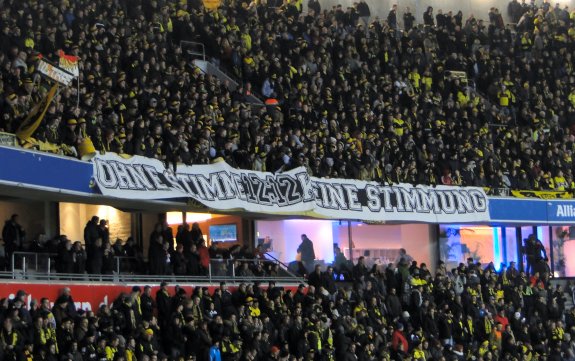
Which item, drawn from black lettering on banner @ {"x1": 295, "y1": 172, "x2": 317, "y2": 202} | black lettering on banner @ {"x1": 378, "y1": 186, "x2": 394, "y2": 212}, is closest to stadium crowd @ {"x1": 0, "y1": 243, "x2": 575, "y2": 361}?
black lettering on banner @ {"x1": 378, "y1": 186, "x2": 394, "y2": 212}

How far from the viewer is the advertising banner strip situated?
23.6 m

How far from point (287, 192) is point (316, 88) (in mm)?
5113

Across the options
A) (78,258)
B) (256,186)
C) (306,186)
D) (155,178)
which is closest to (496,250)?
(306,186)

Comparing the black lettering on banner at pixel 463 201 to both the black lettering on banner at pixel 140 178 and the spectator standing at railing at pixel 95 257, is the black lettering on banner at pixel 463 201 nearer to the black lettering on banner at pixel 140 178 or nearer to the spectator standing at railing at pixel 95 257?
the black lettering on banner at pixel 140 178

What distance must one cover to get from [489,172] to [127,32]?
10.6m

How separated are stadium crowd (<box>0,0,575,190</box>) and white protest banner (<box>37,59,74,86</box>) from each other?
57cm

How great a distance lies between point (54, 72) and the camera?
22.3 m

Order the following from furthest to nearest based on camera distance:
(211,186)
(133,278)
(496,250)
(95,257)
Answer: (496,250), (211,186), (133,278), (95,257)

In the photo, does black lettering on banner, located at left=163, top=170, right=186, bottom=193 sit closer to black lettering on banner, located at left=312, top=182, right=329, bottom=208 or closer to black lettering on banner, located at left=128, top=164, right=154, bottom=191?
black lettering on banner, located at left=128, top=164, right=154, bottom=191

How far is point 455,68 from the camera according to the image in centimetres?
3738

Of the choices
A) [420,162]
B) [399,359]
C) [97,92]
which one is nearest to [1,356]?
[97,92]

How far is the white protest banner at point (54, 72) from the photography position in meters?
22.1

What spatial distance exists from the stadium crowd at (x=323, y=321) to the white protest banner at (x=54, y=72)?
3845mm

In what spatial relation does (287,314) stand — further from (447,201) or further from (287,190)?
(447,201)
